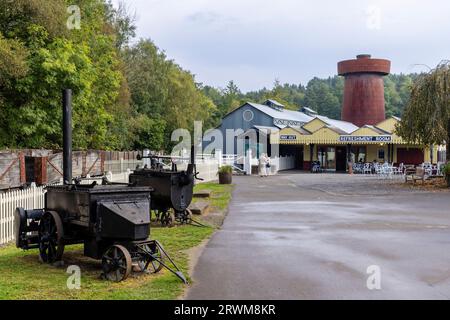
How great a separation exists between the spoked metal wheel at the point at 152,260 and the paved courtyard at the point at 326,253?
572mm

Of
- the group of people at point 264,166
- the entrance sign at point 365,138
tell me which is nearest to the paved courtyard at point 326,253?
the group of people at point 264,166

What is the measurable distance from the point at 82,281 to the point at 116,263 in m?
0.54

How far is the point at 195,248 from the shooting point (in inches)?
410

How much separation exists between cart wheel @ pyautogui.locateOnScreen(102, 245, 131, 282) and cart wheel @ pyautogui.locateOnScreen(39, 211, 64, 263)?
1.17m

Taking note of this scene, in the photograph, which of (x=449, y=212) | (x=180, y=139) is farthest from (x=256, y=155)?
(x=449, y=212)

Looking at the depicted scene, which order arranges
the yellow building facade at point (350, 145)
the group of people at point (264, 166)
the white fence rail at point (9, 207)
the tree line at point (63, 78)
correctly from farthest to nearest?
the yellow building facade at point (350, 145) < the group of people at point (264, 166) < the tree line at point (63, 78) < the white fence rail at point (9, 207)

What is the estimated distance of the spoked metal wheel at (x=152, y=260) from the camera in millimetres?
8195

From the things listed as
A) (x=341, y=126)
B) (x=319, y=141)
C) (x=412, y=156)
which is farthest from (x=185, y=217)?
(x=341, y=126)

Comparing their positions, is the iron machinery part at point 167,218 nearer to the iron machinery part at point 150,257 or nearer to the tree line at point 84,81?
the iron machinery part at point 150,257

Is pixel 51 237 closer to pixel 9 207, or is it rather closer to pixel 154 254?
pixel 154 254

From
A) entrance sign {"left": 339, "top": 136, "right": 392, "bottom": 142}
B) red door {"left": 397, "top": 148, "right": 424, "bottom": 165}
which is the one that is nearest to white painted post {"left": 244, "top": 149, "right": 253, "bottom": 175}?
entrance sign {"left": 339, "top": 136, "right": 392, "bottom": 142}

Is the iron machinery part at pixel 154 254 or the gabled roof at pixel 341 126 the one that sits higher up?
the gabled roof at pixel 341 126

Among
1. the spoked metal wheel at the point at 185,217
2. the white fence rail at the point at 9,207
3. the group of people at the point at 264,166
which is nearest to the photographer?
the white fence rail at the point at 9,207
